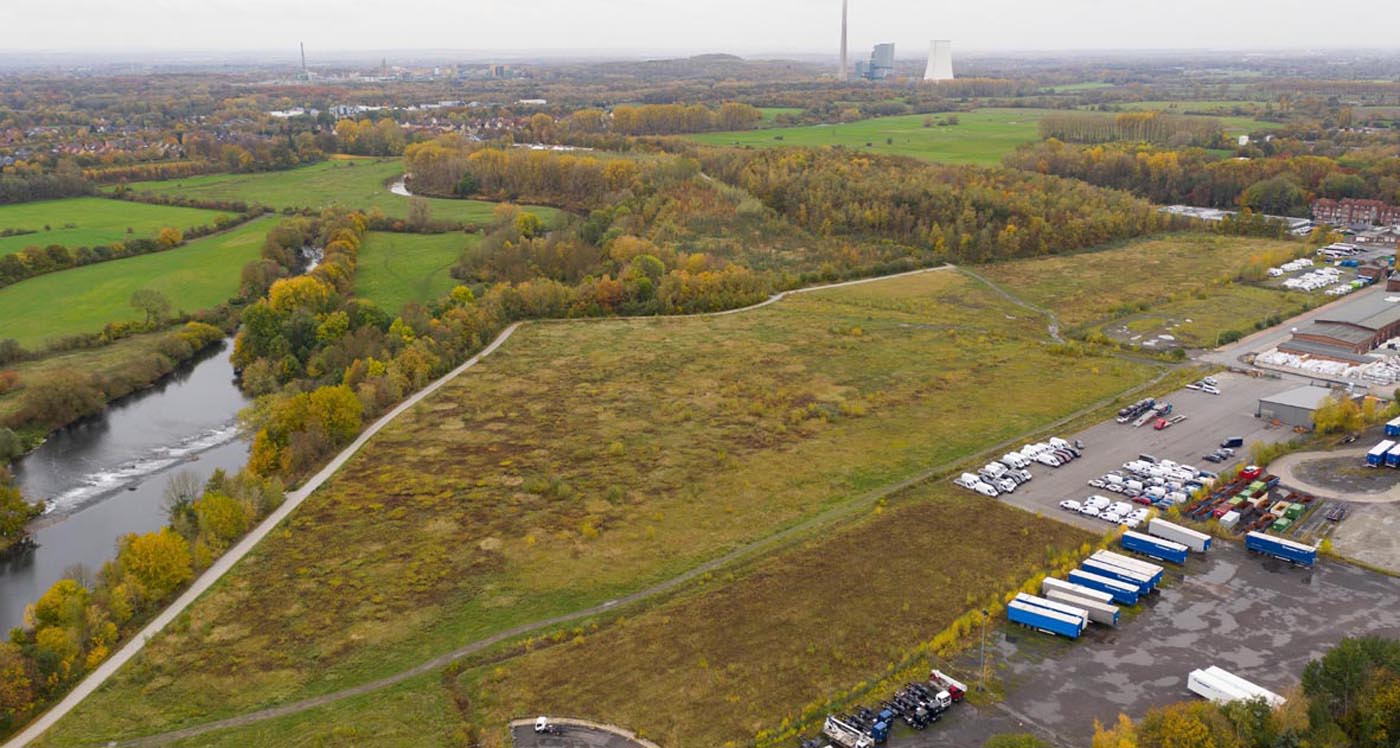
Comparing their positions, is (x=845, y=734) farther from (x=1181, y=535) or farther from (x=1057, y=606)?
(x=1181, y=535)

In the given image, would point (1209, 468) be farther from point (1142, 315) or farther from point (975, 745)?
point (1142, 315)

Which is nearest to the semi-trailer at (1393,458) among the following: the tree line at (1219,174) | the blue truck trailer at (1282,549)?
the blue truck trailer at (1282,549)

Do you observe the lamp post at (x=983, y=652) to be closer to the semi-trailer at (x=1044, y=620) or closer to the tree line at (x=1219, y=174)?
the semi-trailer at (x=1044, y=620)

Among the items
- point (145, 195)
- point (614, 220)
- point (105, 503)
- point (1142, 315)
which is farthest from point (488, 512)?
point (145, 195)

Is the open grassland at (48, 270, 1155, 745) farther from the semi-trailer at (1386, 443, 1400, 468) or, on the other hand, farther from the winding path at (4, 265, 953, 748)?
the semi-trailer at (1386, 443, 1400, 468)

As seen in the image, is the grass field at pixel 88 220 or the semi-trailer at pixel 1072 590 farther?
the grass field at pixel 88 220

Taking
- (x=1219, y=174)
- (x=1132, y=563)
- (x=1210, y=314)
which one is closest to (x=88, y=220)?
(x=1132, y=563)
